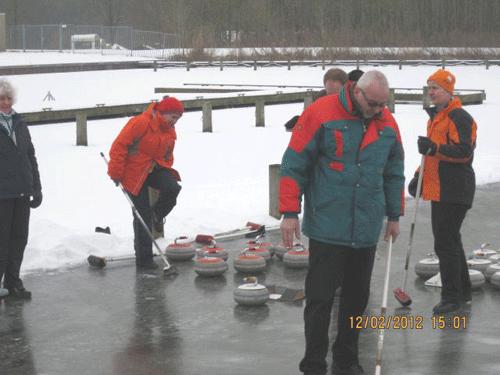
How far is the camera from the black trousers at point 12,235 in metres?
8.10

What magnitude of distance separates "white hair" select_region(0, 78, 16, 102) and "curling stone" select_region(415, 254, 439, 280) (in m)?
3.69

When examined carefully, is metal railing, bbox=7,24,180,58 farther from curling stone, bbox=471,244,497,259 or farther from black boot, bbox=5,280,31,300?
black boot, bbox=5,280,31,300

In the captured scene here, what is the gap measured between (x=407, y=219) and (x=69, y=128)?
13134 millimetres

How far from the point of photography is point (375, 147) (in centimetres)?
606

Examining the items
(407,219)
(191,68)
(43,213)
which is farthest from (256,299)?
(191,68)

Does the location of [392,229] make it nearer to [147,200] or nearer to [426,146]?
[426,146]

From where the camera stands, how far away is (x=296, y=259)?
9.30 meters

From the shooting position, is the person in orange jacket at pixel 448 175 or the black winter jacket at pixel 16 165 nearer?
the person in orange jacket at pixel 448 175

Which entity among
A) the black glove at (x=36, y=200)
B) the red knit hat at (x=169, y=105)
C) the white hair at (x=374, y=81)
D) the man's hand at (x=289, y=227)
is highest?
the white hair at (x=374, y=81)

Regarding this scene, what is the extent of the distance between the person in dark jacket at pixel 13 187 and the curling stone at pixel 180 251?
5.65 ft

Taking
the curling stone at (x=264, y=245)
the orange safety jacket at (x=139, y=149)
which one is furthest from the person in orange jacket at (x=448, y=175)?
the orange safety jacket at (x=139, y=149)

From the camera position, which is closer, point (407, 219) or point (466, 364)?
point (466, 364)

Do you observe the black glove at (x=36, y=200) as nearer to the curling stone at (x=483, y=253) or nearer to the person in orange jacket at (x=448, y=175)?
the person in orange jacket at (x=448, y=175)

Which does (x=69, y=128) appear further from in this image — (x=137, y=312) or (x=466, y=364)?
(x=466, y=364)
